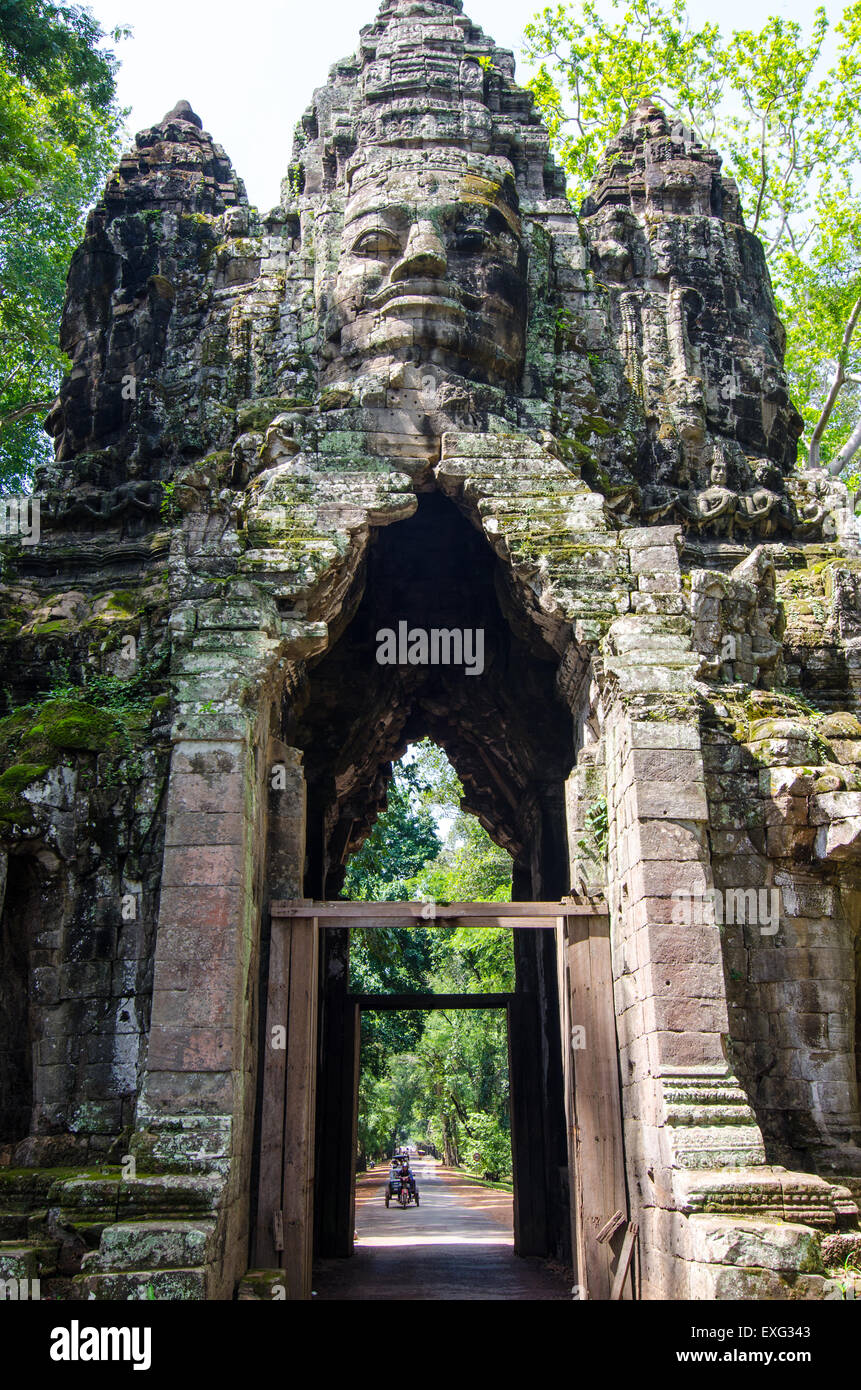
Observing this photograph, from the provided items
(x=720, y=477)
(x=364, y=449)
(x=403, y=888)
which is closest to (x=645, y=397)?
(x=720, y=477)

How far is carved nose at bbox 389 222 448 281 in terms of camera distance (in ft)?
39.2

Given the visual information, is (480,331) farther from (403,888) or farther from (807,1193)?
(403,888)

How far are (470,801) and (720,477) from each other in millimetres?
5473

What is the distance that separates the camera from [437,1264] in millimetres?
14242

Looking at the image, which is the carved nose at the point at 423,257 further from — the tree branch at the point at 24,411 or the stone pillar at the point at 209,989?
the tree branch at the point at 24,411

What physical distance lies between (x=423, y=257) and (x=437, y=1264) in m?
11.5

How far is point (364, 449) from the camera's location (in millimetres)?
11578

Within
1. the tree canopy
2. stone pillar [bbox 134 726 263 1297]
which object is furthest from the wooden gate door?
the tree canopy

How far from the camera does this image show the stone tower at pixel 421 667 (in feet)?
27.9

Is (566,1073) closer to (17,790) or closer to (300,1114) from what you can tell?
(300,1114)

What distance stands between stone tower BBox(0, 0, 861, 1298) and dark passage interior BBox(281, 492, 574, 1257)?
0.22ft

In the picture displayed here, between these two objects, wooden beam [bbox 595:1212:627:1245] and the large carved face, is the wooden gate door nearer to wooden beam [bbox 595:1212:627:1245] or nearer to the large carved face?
wooden beam [bbox 595:1212:627:1245]

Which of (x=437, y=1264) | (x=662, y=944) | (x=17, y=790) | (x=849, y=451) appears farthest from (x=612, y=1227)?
(x=849, y=451)
